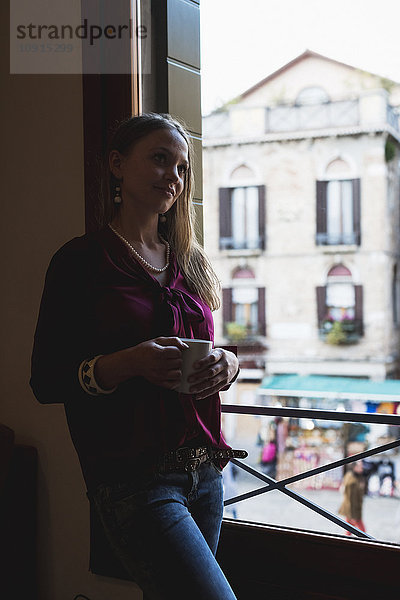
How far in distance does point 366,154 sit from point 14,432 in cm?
608

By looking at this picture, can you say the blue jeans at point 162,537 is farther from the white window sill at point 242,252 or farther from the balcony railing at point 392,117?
the white window sill at point 242,252

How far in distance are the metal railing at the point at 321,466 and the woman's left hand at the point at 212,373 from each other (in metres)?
0.56

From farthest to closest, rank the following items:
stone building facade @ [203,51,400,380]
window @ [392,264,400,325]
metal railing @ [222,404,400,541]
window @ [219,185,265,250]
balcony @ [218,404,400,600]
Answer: window @ [219,185,265,250]
window @ [392,264,400,325]
stone building facade @ [203,51,400,380]
metal railing @ [222,404,400,541]
balcony @ [218,404,400,600]

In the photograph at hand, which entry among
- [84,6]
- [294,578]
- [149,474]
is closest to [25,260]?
[84,6]

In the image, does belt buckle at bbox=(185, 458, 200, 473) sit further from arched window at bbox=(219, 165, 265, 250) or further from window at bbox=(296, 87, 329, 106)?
arched window at bbox=(219, 165, 265, 250)

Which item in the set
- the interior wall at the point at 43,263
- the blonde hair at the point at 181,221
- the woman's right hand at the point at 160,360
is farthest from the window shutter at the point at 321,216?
the woman's right hand at the point at 160,360

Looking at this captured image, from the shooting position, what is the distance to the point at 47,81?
6.02 feet

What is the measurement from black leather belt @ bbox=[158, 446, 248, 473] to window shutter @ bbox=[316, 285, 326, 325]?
747 cm

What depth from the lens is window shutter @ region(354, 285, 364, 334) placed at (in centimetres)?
784

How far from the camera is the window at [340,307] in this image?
27.1ft

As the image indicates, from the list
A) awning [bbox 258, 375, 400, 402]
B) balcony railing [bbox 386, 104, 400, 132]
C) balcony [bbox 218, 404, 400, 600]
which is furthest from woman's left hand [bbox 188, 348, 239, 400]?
awning [bbox 258, 375, 400, 402]

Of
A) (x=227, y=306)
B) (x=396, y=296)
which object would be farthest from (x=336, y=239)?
(x=227, y=306)

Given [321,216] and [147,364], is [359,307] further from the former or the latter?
[147,364]

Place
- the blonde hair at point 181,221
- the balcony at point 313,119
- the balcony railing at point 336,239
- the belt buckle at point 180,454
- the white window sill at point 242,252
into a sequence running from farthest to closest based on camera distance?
1. the white window sill at point 242,252
2. the balcony railing at point 336,239
3. the balcony at point 313,119
4. the blonde hair at point 181,221
5. the belt buckle at point 180,454
